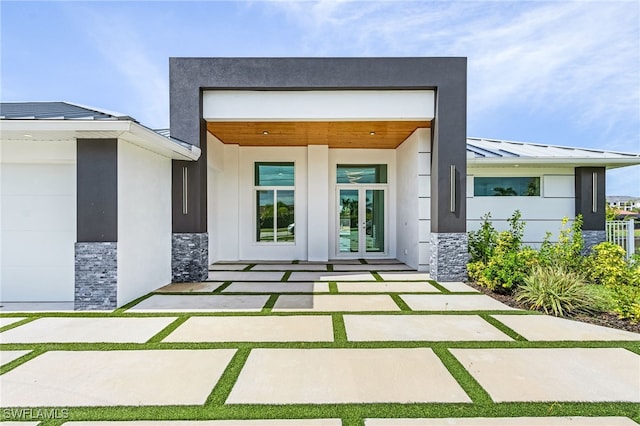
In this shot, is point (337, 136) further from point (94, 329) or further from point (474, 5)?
point (94, 329)

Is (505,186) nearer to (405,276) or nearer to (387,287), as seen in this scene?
(405,276)

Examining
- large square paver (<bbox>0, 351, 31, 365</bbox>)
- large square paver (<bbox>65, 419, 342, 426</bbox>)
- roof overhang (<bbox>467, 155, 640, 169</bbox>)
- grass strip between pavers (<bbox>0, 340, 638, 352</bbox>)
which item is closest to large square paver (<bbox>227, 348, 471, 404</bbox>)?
grass strip between pavers (<bbox>0, 340, 638, 352</bbox>)

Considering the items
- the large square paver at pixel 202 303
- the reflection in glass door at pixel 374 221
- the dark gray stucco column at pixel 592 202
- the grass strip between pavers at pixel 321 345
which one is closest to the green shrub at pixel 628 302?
the grass strip between pavers at pixel 321 345

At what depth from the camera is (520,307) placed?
6.03 m

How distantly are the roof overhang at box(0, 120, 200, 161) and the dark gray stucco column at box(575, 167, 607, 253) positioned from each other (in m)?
10.6

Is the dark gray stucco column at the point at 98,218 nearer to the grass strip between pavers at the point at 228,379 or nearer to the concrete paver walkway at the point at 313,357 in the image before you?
the concrete paver walkway at the point at 313,357

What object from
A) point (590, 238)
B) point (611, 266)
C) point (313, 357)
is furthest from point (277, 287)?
point (590, 238)

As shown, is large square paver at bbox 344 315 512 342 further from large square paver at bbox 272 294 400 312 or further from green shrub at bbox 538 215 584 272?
green shrub at bbox 538 215 584 272

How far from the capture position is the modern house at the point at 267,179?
6.01 m

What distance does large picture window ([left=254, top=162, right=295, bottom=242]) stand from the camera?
12031 millimetres

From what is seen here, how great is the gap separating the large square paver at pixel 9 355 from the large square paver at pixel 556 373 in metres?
4.79

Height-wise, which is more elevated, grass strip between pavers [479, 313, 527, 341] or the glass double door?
the glass double door

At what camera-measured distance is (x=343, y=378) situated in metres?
3.45

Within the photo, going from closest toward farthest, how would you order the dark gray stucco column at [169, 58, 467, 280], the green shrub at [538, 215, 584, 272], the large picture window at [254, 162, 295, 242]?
the green shrub at [538, 215, 584, 272] < the dark gray stucco column at [169, 58, 467, 280] < the large picture window at [254, 162, 295, 242]
